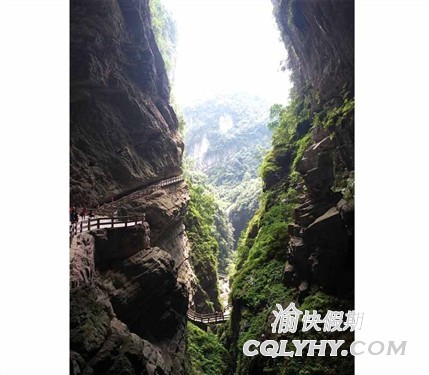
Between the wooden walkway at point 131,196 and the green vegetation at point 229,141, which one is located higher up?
the green vegetation at point 229,141

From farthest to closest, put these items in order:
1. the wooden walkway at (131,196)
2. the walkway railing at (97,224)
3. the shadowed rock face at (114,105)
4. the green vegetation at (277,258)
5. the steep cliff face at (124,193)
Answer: the shadowed rock face at (114,105)
the wooden walkway at (131,196)
the walkway railing at (97,224)
the green vegetation at (277,258)
the steep cliff face at (124,193)

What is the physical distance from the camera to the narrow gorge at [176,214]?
8914 millimetres

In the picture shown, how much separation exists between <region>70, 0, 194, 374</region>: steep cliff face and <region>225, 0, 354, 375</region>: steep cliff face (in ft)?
11.1

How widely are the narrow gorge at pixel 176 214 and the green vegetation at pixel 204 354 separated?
0.07 meters

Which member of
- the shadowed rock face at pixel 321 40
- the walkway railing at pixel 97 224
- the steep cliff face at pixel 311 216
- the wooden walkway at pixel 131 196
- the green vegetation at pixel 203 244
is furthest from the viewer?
the green vegetation at pixel 203 244

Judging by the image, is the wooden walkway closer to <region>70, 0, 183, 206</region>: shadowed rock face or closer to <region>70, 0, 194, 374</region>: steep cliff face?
<region>70, 0, 194, 374</region>: steep cliff face

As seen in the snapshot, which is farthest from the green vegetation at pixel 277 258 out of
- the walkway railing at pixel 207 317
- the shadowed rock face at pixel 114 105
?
the shadowed rock face at pixel 114 105

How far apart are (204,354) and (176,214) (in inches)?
298

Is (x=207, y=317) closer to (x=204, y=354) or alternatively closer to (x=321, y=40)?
(x=204, y=354)

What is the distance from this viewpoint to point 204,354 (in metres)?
15.4

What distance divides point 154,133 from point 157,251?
8765mm

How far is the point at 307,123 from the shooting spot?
1884 centimetres

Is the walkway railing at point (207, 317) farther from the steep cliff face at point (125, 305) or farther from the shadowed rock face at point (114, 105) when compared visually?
the shadowed rock face at point (114, 105)
